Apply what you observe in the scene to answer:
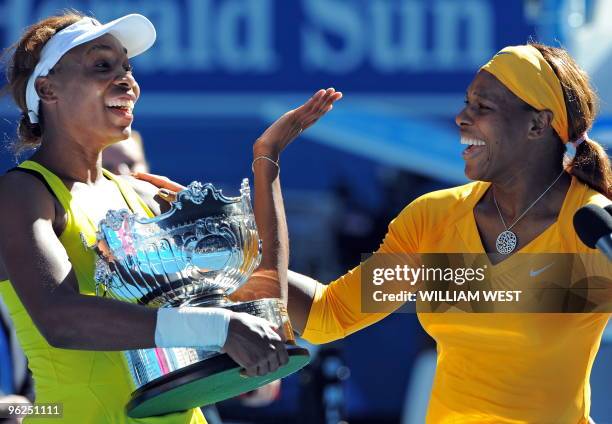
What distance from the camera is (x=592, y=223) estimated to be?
2285 millimetres

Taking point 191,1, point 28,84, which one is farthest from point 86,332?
point 191,1

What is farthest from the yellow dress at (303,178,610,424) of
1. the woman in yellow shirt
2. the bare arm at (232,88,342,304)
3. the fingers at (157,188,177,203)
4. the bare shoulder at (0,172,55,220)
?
the bare shoulder at (0,172,55,220)

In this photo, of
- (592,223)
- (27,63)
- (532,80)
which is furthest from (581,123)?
(27,63)

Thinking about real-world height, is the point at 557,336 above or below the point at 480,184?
below

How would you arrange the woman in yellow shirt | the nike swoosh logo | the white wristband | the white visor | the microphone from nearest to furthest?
the microphone, the white wristband, the white visor, the woman in yellow shirt, the nike swoosh logo

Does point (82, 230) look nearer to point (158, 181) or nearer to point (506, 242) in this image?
point (158, 181)

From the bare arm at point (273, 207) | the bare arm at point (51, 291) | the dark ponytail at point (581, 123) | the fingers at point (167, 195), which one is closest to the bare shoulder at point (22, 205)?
the bare arm at point (51, 291)

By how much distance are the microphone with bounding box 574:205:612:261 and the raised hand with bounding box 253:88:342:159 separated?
866 millimetres

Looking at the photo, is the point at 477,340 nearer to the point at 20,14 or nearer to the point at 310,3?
the point at 310,3

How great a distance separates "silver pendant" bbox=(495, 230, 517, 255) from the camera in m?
2.91

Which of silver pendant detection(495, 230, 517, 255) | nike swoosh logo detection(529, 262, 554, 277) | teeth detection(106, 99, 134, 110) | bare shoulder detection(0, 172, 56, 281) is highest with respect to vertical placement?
teeth detection(106, 99, 134, 110)

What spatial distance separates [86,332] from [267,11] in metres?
4.36

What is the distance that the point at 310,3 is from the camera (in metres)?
6.54

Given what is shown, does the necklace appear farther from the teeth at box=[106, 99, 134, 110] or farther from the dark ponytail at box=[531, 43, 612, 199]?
the teeth at box=[106, 99, 134, 110]
